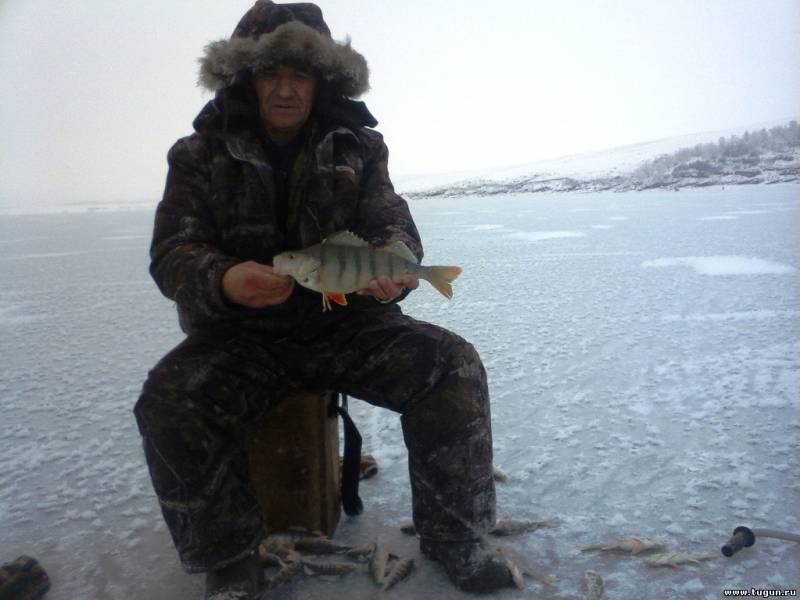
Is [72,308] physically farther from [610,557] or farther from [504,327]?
[610,557]

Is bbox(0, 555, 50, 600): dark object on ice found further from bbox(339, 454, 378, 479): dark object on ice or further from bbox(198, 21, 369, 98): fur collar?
bbox(198, 21, 369, 98): fur collar

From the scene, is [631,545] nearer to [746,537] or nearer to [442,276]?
[746,537]

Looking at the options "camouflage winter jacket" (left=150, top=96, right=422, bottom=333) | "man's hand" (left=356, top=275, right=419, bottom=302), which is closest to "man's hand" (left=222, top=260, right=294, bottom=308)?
"camouflage winter jacket" (left=150, top=96, right=422, bottom=333)

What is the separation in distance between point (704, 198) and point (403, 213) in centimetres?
2341

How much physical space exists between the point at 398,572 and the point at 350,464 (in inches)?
22.0

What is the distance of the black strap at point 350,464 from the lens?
266 cm

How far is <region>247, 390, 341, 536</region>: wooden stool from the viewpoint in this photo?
2.46 metres

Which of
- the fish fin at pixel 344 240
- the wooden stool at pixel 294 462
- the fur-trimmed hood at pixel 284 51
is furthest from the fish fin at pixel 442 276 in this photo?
the fur-trimmed hood at pixel 284 51

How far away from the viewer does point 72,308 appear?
285 inches

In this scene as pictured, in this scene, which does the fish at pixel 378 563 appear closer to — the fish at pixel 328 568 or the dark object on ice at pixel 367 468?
the fish at pixel 328 568

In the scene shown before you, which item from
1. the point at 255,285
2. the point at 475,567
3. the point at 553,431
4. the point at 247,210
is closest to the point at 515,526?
the point at 475,567

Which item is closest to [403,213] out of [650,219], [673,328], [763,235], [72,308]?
[673,328]

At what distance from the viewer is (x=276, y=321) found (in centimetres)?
253

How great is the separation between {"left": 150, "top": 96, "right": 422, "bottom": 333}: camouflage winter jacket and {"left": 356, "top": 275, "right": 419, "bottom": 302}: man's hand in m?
0.35
